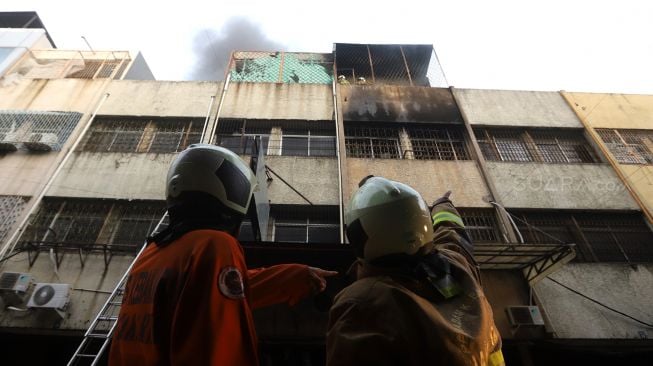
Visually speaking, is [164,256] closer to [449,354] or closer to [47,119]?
[449,354]

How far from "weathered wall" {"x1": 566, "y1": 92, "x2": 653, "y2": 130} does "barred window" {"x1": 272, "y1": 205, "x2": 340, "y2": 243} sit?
9.19 m

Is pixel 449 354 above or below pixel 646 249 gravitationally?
below

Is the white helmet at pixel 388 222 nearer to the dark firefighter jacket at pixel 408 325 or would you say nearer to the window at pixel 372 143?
the dark firefighter jacket at pixel 408 325

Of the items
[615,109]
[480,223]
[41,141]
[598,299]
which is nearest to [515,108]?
[615,109]

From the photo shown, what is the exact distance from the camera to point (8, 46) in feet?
39.3

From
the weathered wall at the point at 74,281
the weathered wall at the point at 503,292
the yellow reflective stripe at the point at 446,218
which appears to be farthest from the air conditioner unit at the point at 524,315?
the weathered wall at the point at 74,281

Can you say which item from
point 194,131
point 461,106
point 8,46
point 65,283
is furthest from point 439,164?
point 8,46

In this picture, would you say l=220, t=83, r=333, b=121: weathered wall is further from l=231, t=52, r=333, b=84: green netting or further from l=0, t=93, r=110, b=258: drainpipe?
l=0, t=93, r=110, b=258: drainpipe

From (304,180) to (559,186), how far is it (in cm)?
702

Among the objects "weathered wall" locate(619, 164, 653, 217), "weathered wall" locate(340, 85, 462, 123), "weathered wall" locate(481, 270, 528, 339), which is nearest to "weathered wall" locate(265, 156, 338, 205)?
"weathered wall" locate(340, 85, 462, 123)

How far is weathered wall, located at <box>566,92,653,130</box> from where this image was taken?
1035 centimetres

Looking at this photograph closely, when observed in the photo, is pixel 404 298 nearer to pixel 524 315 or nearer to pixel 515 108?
pixel 524 315

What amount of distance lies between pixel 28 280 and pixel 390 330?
8244 mm

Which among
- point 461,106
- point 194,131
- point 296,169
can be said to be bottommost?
point 296,169
